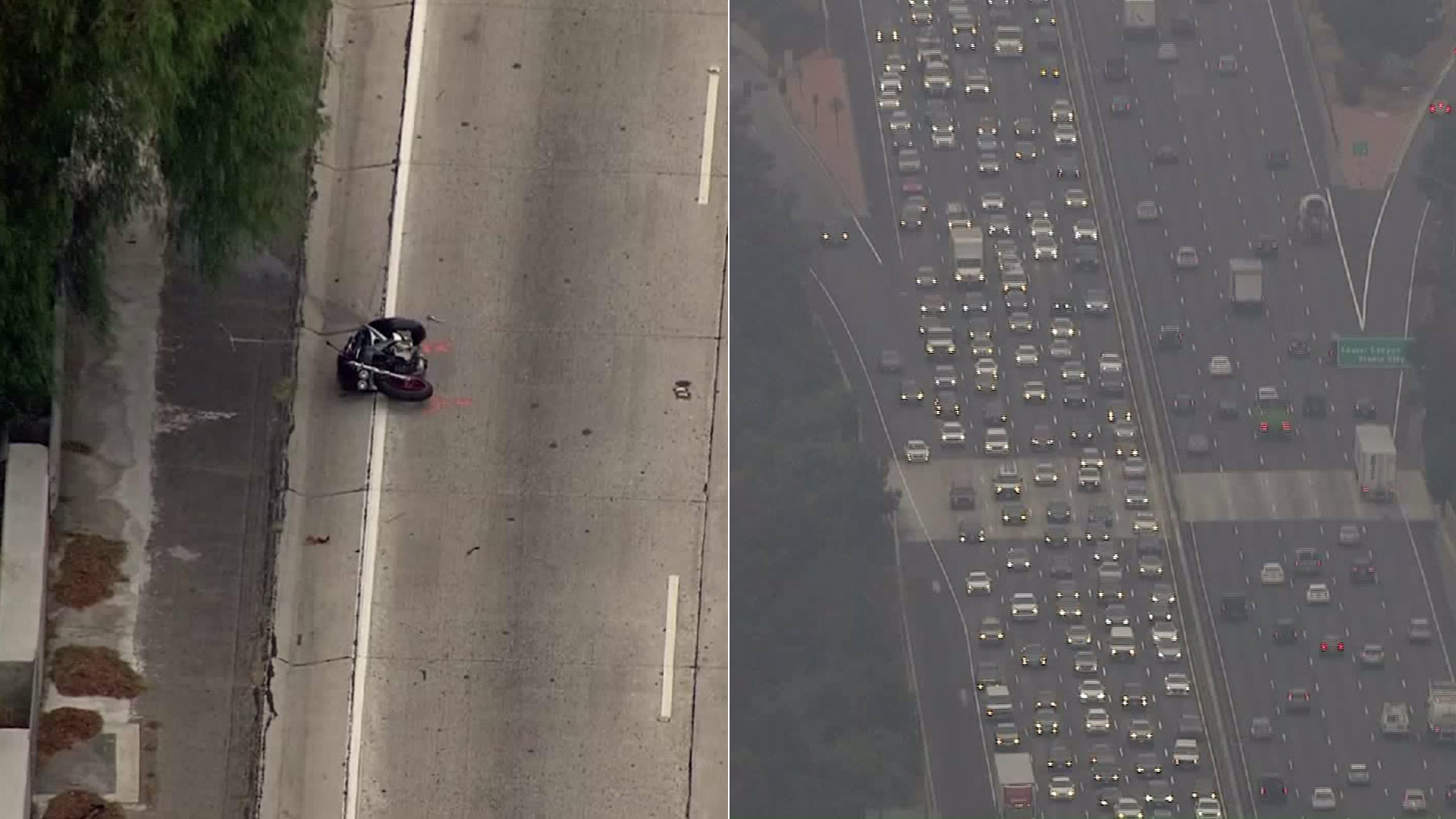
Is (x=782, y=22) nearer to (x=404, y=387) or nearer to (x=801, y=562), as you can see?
(x=801, y=562)

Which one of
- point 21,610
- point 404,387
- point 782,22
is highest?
point 782,22

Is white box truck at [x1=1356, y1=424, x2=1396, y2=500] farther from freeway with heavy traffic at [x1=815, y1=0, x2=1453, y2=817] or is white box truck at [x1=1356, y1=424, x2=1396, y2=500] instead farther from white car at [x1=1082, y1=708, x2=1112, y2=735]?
white car at [x1=1082, y1=708, x2=1112, y2=735]

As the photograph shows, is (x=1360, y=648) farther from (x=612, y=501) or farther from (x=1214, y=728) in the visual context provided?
(x=612, y=501)

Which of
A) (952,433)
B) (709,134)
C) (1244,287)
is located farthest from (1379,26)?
(709,134)

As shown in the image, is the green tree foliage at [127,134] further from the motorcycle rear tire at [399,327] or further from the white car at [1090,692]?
the white car at [1090,692]

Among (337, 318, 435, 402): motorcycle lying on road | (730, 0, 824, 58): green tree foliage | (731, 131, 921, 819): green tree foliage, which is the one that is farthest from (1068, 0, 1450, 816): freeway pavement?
(337, 318, 435, 402): motorcycle lying on road

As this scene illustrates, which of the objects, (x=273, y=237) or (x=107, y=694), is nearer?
(x=107, y=694)

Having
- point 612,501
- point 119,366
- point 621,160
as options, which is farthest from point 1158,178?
point 119,366
